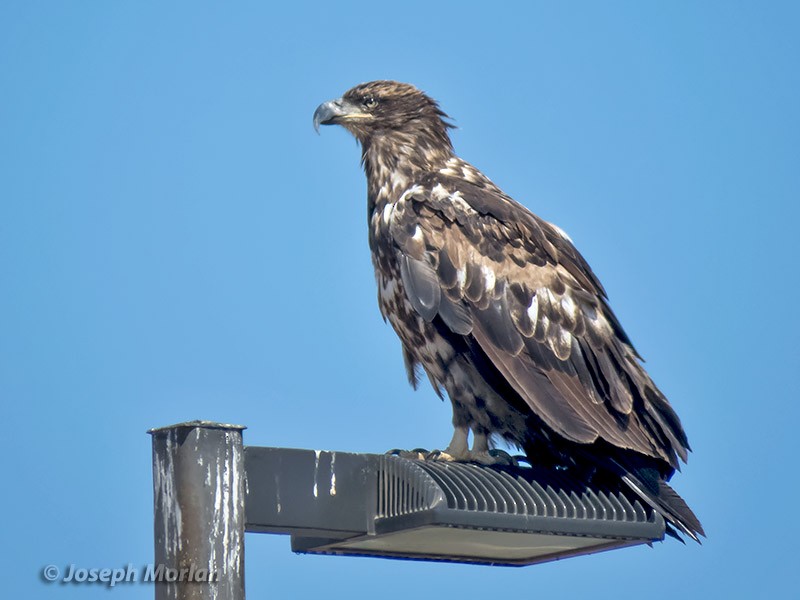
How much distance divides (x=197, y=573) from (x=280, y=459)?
0.57 m

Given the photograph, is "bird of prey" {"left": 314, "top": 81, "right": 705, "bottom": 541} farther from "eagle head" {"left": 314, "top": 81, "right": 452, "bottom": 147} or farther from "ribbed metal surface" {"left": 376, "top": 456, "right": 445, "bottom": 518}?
"ribbed metal surface" {"left": 376, "top": 456, "right": 445, "bottom": 518}

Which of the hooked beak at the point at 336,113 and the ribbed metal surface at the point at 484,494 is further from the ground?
the hooked beak at the point at 336,113

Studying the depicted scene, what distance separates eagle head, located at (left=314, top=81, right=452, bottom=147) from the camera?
8508 millimetres

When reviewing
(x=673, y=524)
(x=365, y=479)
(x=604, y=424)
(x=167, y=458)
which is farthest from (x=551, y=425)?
(x=167, y=458)

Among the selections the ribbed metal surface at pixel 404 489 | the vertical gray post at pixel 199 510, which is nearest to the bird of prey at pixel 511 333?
the ribbed metal surface at pixel 404 489

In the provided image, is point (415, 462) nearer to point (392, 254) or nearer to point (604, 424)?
point (604, 424)

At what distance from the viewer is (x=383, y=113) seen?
28.1 feet

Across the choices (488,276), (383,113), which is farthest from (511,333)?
(383,113)

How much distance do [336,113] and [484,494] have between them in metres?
4.36

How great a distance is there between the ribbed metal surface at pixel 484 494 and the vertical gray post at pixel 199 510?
25.3 inches

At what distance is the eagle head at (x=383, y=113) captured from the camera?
8.51 metres

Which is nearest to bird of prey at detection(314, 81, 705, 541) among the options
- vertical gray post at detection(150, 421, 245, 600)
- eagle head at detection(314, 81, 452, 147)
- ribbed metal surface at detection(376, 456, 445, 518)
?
eagle head at detection(314, 81, 452, 147)

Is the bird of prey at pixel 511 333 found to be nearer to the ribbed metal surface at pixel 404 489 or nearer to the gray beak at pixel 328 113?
the gray beak at pixel 328 113

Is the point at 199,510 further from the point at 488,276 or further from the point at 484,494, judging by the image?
the point at 488,276
